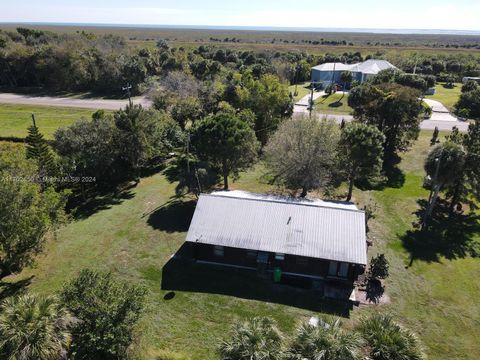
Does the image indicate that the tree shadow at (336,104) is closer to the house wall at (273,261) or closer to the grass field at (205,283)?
the grass field at (205,283)

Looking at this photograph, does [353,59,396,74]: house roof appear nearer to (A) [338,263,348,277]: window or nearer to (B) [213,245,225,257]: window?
(A) [338,263,348,277]: window

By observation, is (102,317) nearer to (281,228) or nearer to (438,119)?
(281,228)

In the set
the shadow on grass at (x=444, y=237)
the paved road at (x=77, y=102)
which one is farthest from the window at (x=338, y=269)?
the paved road at (x=77, y=102)

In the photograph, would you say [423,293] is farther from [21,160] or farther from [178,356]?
[21,160]

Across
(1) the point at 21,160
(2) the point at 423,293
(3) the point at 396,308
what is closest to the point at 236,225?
(3) the point at 396,308

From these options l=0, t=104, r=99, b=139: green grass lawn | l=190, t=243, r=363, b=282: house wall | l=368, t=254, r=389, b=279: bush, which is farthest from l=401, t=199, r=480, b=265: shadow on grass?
l=0, t=104, r=99, b=139: green grass lawn

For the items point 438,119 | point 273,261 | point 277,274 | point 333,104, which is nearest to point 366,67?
point 333,104
